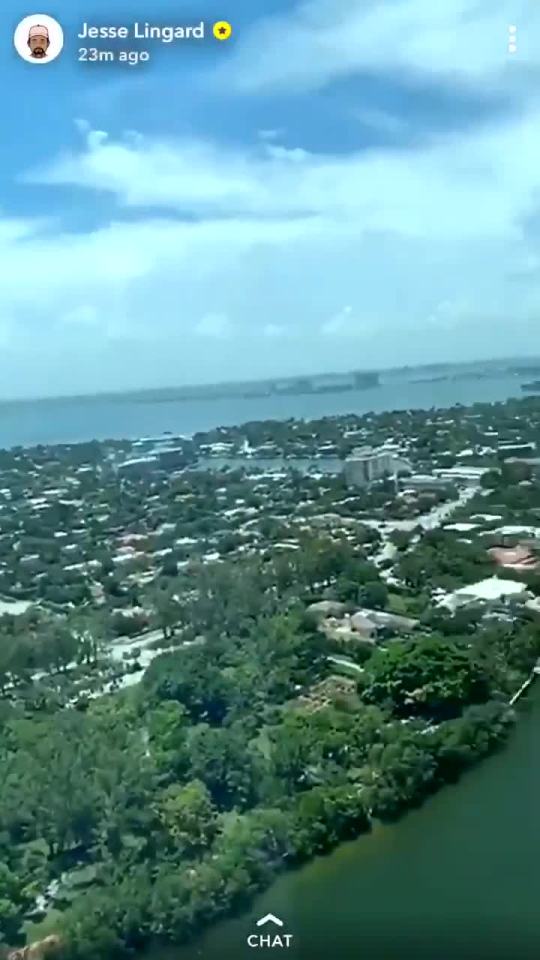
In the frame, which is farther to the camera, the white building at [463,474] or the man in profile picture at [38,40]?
the white building at [463,474]

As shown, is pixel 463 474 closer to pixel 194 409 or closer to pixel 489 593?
pixel 489 593

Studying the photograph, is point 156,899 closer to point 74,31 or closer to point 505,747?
point 505,747

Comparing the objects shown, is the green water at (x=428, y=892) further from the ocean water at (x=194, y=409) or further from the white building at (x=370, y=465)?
the ocean water at (x=194, y=409)

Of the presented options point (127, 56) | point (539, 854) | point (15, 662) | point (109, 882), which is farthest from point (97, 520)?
point (539, 854)

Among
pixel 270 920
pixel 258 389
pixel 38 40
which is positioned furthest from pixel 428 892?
pixel 38 40

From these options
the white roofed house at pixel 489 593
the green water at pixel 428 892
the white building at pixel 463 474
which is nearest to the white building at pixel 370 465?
the white building at pixel 463 474

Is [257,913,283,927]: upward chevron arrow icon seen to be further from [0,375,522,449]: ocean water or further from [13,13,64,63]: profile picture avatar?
[13,13,64,63]: profile picture avatar

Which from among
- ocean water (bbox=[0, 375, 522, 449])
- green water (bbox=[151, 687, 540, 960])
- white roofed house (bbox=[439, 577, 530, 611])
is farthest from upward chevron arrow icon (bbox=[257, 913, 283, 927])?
ocean water (bbox=[0, 375, 522, 449])
